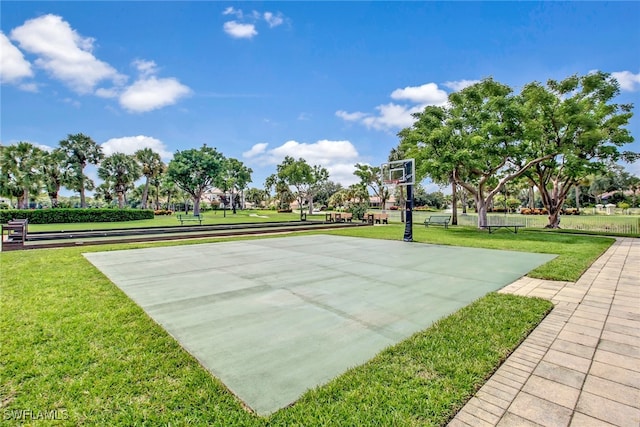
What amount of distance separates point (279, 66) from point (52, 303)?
1334cm

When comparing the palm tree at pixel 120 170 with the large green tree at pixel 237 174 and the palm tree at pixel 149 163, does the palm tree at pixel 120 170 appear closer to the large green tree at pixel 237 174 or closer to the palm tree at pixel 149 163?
the palm tree at pixel 149 163

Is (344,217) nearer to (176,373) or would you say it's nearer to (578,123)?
(578,123)

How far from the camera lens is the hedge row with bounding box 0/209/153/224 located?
20.1 metres

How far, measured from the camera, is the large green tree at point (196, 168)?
31.8 metres

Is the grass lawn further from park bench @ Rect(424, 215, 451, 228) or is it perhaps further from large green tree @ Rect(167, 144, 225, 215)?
large green tree @ Rect(167, 144, 225, 215)

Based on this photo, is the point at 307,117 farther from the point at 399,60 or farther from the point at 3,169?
the point at 3,169

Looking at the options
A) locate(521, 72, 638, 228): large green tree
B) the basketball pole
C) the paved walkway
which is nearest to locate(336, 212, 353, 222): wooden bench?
the basketball pole

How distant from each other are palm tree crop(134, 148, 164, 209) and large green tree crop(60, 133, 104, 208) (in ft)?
22.4

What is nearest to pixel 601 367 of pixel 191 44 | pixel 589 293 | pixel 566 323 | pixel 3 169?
pixel 566 323

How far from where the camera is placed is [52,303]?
400cm

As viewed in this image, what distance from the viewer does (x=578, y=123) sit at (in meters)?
13.6

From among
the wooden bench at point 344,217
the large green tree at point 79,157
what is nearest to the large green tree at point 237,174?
the large green tree at point 79,157

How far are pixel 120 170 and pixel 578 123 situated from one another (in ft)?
130

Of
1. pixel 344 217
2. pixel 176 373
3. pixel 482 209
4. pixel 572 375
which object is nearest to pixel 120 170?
pixel 344 217
